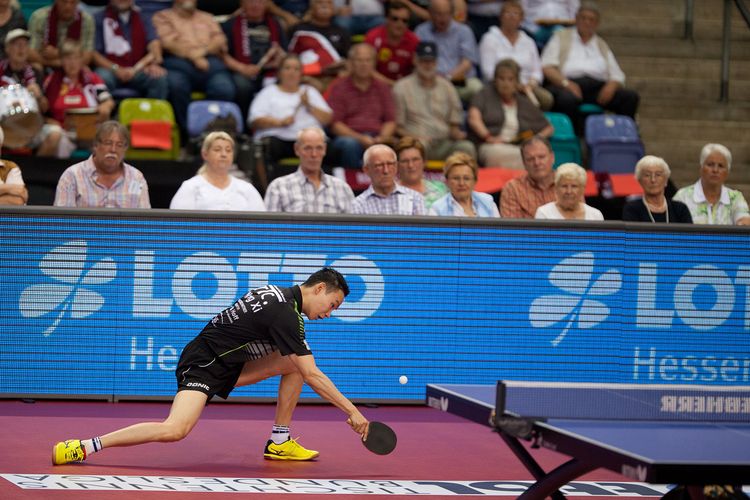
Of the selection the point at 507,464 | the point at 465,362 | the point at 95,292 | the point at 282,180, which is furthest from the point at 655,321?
the point at 95,292

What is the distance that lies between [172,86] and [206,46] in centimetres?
73

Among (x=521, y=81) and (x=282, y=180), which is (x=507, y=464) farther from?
(x=521, y=81)

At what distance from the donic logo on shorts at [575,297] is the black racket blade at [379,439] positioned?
9.43 feet

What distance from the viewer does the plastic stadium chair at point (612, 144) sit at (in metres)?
14.1

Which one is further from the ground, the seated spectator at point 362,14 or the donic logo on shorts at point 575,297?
the seated spectator at point 362,14

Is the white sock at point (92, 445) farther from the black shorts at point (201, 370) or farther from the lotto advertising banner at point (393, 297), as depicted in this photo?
the lotto advertising banner at point (393, 297)

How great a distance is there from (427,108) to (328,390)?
6966 millimetres

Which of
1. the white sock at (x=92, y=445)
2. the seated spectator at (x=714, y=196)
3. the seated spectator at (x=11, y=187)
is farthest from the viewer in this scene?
the seated spectator at (x=714, y=196)

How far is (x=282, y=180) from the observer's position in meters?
10.5

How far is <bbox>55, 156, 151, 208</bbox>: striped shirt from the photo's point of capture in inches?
396

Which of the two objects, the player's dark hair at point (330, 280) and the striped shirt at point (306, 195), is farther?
the striped shirt at point (306, 195)

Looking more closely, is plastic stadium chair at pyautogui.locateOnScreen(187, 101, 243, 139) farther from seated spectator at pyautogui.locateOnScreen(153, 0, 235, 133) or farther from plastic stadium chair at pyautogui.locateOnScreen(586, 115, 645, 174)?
plastic stadium chair at pyautogui.locateOnScreen(586, 115, 645, 174)

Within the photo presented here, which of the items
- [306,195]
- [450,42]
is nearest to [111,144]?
[306,195]

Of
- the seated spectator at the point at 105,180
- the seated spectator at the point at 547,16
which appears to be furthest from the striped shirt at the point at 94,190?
the seated spectator at the point at 547,16
